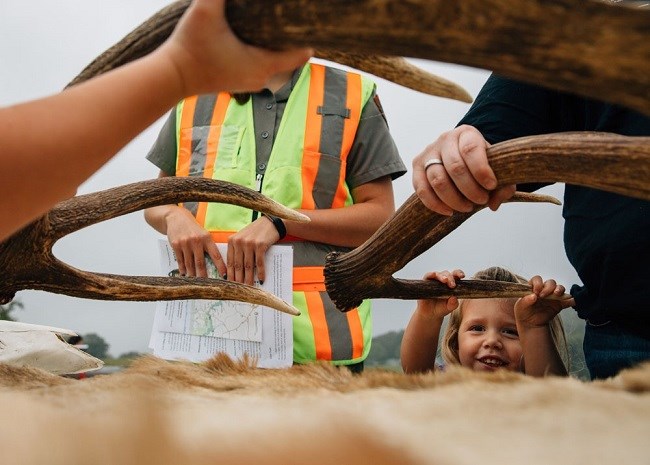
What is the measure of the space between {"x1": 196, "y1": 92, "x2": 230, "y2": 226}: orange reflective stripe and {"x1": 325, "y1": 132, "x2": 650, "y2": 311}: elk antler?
0.72 m

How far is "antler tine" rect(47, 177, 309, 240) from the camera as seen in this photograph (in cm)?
118

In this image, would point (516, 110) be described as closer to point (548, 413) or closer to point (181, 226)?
point (181, 226)

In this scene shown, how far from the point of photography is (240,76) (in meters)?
0.71

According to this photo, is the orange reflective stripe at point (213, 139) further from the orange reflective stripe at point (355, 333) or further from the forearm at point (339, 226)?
the orange reflective stripe at point (355, 333)

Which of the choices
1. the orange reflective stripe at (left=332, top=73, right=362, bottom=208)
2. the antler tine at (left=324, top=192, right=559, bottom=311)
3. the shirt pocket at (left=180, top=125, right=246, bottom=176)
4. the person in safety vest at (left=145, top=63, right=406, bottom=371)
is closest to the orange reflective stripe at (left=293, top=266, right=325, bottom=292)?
the person in safety vest at (left=145, top=63, right=406, bottom=371)

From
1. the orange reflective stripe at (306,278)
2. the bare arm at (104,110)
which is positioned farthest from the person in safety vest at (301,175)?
the bare arm at (104,110)

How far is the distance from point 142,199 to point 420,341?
101cm

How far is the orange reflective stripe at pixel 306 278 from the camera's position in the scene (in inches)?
73.3

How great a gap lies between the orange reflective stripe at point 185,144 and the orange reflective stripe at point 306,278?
445 mm

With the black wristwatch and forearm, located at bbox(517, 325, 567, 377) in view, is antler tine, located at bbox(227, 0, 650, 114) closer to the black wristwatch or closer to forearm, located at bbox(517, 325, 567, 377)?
the black wristwatch

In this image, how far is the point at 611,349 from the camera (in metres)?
1.24

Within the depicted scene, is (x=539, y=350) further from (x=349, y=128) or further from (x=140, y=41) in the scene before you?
(x=140, y=41)

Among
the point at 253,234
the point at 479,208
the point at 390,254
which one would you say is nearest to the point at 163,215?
the point at 253,234

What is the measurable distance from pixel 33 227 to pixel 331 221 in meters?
0.85
